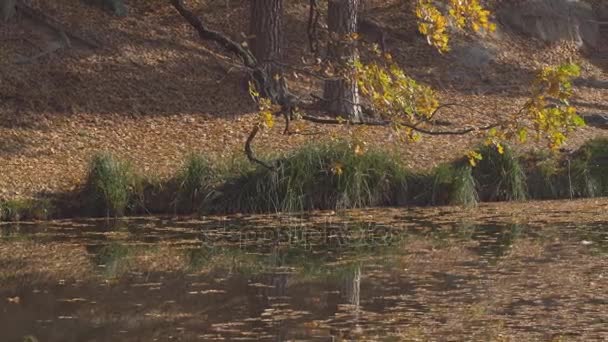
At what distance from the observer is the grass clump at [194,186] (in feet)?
51.3

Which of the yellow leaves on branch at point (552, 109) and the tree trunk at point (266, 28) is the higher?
the tree trunk at point (266, 28)

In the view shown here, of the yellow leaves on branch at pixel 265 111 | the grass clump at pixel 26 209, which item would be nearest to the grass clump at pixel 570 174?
the grass clump at pixel 26 209

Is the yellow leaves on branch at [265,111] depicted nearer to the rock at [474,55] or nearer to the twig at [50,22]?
the twig at [50,22]

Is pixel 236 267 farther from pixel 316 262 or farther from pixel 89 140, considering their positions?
pixel 89 140

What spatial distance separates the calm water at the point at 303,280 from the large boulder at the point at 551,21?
1106 cm

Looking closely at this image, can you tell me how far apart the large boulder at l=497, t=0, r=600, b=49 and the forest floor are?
1.86 feet

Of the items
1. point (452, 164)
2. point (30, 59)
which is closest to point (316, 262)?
point (452, 164)

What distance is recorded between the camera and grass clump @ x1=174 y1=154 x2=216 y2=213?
1563 centimetres

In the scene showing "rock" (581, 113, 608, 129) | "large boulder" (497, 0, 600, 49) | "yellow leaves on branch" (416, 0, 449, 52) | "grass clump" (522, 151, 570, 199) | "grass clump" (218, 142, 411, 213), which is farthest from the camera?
"large boulder" (497, 0, 600, 49)

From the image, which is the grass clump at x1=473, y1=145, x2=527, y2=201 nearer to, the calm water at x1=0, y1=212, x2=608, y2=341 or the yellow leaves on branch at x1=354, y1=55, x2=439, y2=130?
the calm water at x1=0, y1=212, x2=608, y2=341

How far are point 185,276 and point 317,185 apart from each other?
4575 millimetres

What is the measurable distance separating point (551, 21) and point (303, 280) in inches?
618

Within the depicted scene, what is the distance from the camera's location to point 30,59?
65.0 feet

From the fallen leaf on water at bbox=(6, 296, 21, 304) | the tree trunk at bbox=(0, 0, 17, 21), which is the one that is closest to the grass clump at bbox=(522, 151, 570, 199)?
the fallen leaf on water at bbox=(6, 296, 21, 304)
